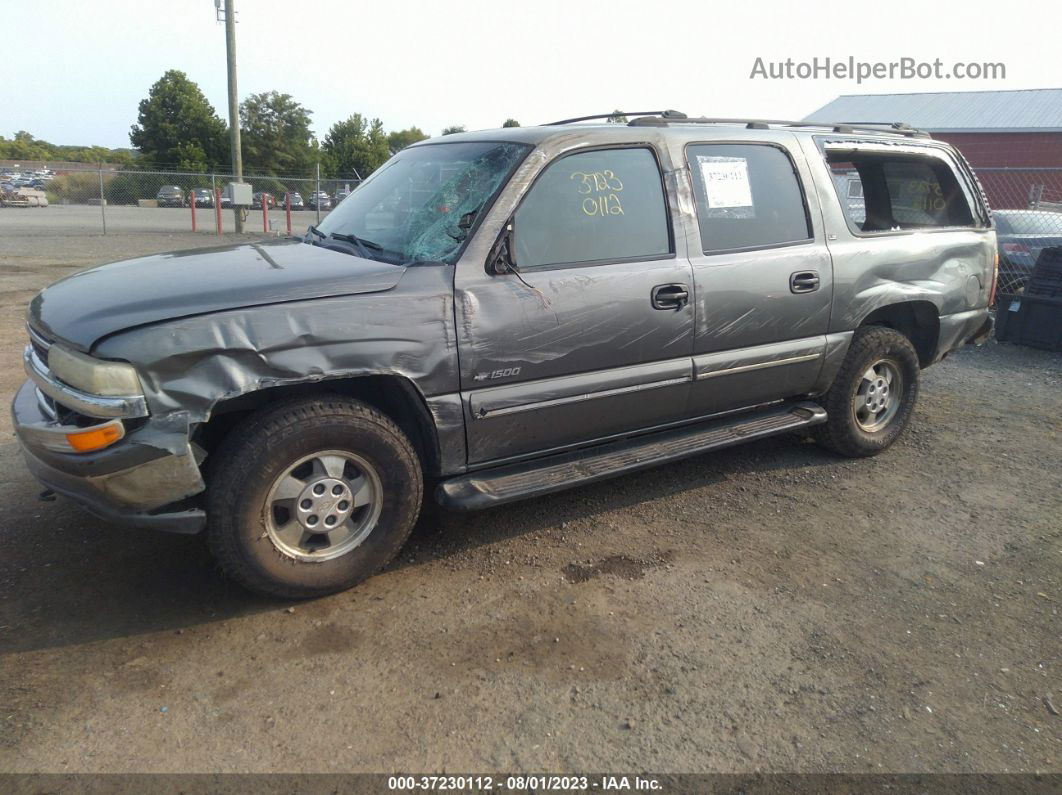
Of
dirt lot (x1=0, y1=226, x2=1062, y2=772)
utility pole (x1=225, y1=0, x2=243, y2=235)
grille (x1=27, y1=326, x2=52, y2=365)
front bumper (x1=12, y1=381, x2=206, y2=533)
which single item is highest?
utility pole (x1=225, y1=0, x2=243, y2=235)

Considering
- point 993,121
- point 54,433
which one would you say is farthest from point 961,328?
point 993,121

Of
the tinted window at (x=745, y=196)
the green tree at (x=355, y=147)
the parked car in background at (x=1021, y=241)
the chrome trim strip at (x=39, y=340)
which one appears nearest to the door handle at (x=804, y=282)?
the tinted window at (x=745, y=196)

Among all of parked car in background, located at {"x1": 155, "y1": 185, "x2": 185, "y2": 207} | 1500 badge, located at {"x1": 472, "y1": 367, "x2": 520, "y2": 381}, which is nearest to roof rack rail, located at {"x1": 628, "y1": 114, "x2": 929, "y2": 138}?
1500 badge, located at {"x1": 472, "y1": 367, "x2": 520, "y2": 381}

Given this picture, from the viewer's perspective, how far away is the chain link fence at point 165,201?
824 inches

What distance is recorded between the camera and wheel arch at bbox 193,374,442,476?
3111 millimetres

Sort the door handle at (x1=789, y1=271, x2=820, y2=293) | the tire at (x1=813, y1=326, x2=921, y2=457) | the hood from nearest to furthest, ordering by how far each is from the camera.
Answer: the hood → the door handle at (x1=789, y1=271, x2=820, y2=293) → the tire at (x1=813, y1=326, x2=921, y2=457)

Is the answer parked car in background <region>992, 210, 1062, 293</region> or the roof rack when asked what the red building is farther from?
the roof rack

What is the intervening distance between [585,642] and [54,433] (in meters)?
2.12

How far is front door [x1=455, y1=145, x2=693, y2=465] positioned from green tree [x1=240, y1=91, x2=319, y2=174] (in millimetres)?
50422

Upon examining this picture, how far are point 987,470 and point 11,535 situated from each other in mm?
5437

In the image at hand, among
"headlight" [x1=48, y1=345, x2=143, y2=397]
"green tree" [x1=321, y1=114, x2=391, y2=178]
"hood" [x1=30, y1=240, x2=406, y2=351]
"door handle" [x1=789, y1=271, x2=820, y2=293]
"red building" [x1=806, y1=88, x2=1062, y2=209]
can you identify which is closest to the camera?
"headlight" [x1=48, y1=345, x2=143, y2=397]

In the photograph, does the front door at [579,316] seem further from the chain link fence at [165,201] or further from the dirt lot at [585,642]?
the chain link fence at [165,201]

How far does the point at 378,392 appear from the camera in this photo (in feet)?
11.2

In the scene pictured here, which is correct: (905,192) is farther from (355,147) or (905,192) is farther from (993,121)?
(355,147)
